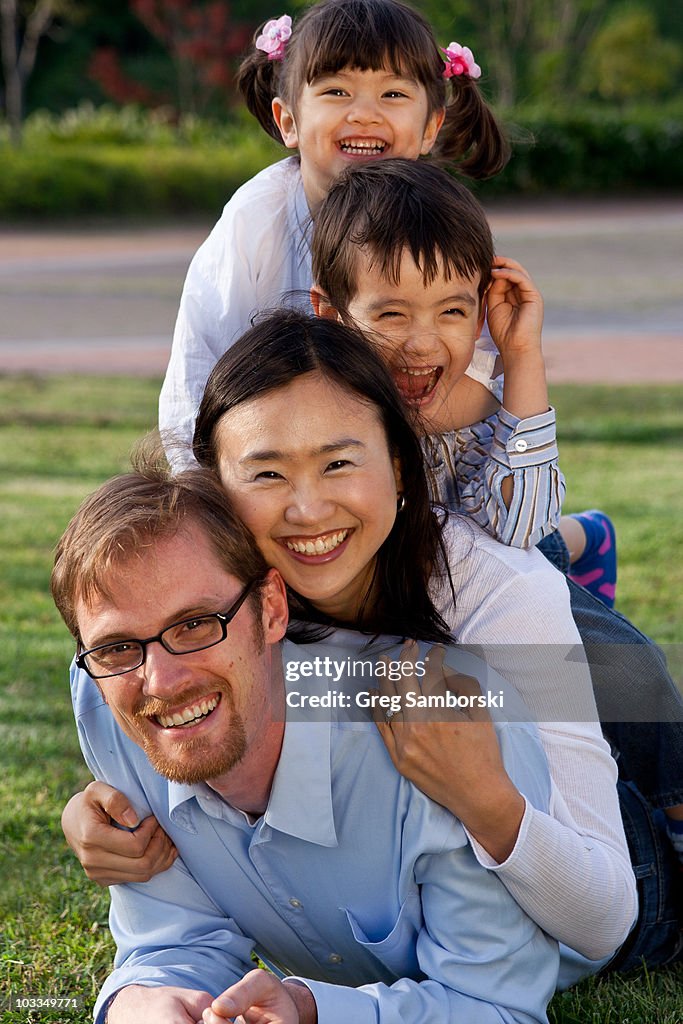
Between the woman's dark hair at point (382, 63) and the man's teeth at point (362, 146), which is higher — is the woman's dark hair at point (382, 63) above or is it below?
above

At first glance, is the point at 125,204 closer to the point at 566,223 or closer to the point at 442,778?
the point at 566,223

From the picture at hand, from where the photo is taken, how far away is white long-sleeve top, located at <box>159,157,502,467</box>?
10.0ft

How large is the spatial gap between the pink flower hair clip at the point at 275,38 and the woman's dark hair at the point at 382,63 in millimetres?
27

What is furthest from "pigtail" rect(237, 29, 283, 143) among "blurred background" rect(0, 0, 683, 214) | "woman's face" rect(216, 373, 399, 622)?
"blurred background" rect(0, 0, 683, 214)

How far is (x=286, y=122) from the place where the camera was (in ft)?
11.0

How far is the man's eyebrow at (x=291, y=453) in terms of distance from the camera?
2.24m

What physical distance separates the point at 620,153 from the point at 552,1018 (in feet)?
58.1

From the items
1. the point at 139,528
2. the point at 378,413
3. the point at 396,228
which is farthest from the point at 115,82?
the point at 139,528

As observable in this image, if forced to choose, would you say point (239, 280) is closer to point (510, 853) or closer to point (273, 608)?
point (273, 608)

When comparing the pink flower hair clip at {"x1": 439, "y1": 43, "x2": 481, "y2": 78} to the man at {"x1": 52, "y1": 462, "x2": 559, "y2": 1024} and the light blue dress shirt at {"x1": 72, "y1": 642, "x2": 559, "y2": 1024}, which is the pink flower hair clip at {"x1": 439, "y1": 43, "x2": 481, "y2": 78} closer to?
the man at {"x1": 52, "y1": 462, "x2": 559, "y2": 1024}

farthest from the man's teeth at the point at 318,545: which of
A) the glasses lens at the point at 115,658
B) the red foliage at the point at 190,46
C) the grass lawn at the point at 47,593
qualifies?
the red foliage at the point at 190,46

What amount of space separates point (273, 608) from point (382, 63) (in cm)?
152

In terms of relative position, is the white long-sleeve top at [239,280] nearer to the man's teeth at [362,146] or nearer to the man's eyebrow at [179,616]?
the man's teeth at [362,146]

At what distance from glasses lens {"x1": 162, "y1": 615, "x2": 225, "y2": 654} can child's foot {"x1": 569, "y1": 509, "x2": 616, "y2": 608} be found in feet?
5.25
